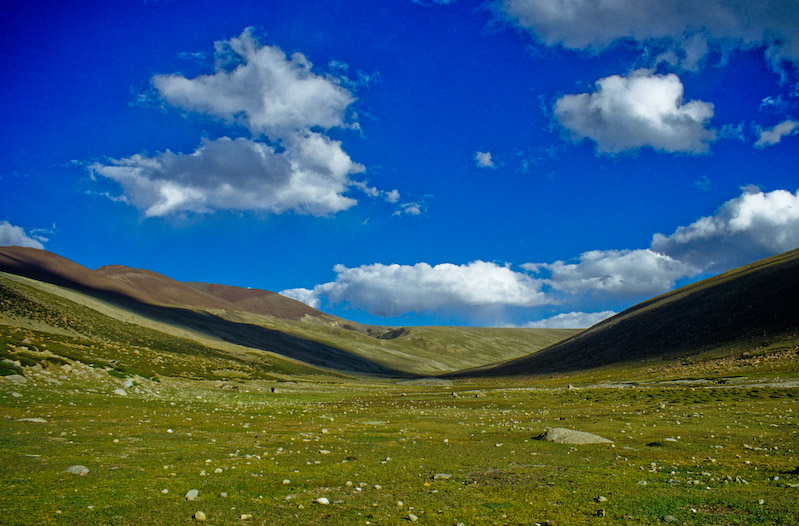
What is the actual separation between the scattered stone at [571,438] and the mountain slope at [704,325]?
96.5m

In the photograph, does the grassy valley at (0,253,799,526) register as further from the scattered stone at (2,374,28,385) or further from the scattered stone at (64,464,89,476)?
the scattered stone at (2,374,28,385)

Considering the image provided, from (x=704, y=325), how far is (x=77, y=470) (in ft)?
483

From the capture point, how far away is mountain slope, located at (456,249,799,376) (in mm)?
105188

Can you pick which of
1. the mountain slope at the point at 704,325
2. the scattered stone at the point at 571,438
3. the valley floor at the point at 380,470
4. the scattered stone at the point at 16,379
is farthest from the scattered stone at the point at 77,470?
the mountain slope at the point at 704,325

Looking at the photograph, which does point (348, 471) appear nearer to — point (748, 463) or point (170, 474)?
point (170, 474)

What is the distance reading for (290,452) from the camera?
1892cm

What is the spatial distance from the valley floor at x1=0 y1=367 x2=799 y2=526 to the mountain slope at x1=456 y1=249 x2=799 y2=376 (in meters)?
95.4

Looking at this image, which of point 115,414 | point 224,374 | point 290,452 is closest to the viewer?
point 290,452

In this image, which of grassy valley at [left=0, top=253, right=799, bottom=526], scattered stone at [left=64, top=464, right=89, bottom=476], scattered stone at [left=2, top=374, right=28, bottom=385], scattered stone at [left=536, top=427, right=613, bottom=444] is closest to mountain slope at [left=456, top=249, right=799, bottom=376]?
grassy valley at [left=0, top=253, right=799, bottom=526]

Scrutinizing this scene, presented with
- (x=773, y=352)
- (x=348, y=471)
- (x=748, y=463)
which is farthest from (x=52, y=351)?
(x=773, y=352)

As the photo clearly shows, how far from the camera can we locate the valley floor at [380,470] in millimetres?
10625

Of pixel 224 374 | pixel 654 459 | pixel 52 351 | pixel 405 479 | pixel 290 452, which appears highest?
pixel 654 459

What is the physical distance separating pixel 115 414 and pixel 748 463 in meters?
31.7

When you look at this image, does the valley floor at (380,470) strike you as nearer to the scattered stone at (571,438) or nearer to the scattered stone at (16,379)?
the scattered stone at (571,438)
